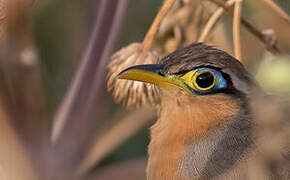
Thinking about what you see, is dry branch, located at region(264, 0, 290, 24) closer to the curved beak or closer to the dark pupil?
the dark pupil

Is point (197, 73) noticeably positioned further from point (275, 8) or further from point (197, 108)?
point (275, 8)

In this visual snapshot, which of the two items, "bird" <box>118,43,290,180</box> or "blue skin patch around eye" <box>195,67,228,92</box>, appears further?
"blue skin patch around eye" <box>195,67,228,92</box>

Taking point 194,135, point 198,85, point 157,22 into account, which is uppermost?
point 157,22

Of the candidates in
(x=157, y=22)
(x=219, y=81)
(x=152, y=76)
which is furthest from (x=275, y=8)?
(x=152, y=76)

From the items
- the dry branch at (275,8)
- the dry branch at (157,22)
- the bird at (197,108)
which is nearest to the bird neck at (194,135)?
the bird at (197,108)

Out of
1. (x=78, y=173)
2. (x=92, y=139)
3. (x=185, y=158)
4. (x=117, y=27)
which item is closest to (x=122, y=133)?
(x=92, y=139)

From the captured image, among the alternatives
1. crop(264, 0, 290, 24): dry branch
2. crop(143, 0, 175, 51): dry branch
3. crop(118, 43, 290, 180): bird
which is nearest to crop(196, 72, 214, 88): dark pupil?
crop(118, 43, 290, 180): bird

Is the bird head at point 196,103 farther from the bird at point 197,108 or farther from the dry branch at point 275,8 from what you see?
the dry branch at point 275,8
